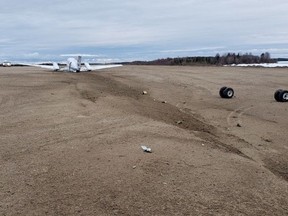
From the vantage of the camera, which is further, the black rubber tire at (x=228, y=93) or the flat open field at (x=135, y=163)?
the black rubber tire at (x=228, y=93)

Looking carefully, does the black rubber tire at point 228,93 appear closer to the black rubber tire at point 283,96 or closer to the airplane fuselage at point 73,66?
the black rubber tire at point 283,96

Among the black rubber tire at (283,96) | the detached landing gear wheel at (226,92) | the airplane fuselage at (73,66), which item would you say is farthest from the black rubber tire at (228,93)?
the airplane fuselage at (73,66)

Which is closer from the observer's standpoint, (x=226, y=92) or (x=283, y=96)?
(x=283, y=96)

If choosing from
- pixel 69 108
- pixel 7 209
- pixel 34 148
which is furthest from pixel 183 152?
pixel 69 108

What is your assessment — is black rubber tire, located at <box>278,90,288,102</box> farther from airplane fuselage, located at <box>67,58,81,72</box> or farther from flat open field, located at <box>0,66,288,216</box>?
airplane fuselage, located at <box>67,58,81,72</box>

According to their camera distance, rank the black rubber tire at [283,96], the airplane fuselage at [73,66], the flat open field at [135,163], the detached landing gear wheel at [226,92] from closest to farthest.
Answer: the flat open field at [135,163] < the black rubber tire at [283,96] < the detached landing gear wheel at [226,92] < the airplane fuselage at [73,66]

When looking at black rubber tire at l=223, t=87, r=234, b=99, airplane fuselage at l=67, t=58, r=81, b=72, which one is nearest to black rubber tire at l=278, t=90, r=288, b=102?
black rubber tire at l=223, t=87, r=234, b=99

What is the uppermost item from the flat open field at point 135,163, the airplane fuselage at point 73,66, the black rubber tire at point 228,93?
the flat open field at point 135,163

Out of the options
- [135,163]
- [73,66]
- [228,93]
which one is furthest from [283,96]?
[73,66]

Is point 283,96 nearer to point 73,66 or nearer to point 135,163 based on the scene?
point 135,163

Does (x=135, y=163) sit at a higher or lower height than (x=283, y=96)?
higher

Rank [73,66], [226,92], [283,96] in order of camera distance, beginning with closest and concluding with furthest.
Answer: [283,96], [226,92], [73,66]

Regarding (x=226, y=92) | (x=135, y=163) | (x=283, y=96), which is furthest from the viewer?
(x=226, y=92)

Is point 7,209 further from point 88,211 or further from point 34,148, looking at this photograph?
point 34,148
